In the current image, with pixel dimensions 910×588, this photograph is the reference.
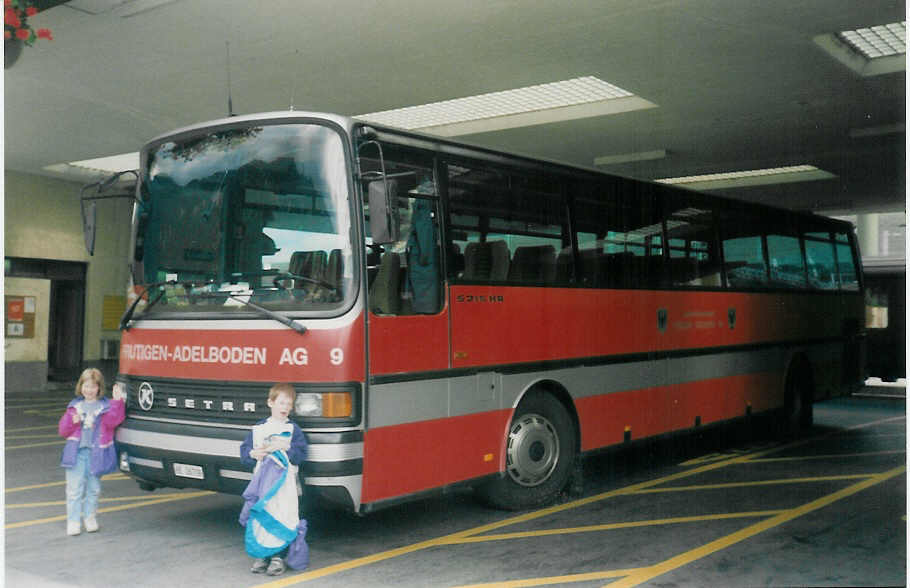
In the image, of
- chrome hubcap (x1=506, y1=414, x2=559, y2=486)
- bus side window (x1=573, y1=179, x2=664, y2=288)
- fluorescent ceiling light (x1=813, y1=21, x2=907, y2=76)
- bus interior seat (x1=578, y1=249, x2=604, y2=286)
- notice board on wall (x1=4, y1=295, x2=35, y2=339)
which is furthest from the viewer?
notice board on wall (x1=4, y1=295, x2=35, y2=339)

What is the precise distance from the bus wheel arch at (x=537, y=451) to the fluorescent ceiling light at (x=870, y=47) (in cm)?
548

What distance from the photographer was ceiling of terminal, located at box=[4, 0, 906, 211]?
32.2 ft

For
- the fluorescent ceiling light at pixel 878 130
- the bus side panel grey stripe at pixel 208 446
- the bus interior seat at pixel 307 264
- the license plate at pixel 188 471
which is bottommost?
the license plate at pixel 188 471

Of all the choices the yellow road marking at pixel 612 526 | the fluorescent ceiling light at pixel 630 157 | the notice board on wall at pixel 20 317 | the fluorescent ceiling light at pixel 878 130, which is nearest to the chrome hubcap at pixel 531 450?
the yellow road marking at pixel 612 526

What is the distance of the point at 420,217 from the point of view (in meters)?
7.01

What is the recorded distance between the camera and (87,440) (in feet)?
22.7

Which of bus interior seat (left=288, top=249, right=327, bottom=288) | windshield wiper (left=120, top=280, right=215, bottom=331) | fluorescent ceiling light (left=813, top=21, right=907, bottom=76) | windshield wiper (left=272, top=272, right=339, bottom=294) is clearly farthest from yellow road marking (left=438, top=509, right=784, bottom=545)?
fluorescent ceiling light (left=813, top=21, right=907, bottom=76)

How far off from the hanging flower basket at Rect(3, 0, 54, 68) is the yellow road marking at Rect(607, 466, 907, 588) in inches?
215

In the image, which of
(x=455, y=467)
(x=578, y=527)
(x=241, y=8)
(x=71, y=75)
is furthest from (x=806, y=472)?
(x=71, y=75)

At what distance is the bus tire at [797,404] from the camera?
41.7ft

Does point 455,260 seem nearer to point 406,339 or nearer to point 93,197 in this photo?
point 406,339

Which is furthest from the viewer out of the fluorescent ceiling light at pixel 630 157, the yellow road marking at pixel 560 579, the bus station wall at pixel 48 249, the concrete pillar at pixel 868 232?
the concrete pillar at pixel 868 232

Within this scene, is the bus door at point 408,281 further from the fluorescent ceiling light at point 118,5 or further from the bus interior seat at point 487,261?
the fluorescent ceiling light at point 118,5

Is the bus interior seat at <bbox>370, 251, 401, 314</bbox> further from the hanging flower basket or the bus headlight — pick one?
the hanging flower basket
